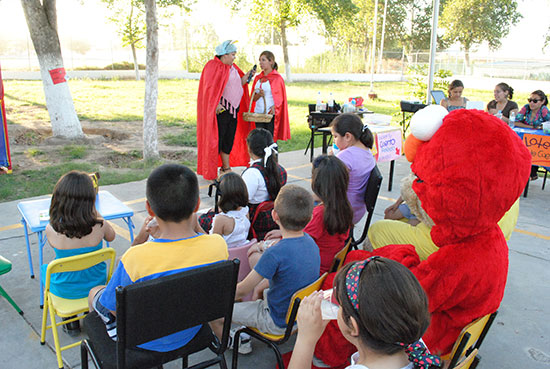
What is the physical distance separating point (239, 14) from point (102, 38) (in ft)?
30.6

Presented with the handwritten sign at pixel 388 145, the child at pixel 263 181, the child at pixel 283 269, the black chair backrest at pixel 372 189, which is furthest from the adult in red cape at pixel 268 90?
the child at pixel 283 269

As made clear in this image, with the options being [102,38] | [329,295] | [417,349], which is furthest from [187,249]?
[102,38]

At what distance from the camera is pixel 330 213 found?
290cm

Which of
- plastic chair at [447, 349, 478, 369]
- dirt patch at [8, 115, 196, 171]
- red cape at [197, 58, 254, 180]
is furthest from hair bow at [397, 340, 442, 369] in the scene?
dirt patch at [8, 115, 196, 171]

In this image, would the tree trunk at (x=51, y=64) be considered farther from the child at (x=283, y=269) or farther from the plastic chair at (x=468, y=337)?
the plastic chair at (x=468, y=337)

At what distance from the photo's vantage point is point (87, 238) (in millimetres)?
2730

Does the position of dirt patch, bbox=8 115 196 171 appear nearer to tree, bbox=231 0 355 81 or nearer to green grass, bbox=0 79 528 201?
green grass, bbox=0 79 528 201

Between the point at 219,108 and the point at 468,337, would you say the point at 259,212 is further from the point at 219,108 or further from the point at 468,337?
the point at 219,108

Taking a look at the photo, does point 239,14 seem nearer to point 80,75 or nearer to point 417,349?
point 80,75

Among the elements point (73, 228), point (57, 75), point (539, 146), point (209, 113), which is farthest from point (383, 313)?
point (57, 75)

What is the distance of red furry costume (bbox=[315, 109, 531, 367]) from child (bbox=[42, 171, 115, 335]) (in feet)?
6.50

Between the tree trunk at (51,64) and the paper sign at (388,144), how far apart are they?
634 cm

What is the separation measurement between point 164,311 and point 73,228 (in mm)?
1254

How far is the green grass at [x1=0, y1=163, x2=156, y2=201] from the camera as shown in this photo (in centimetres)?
581
